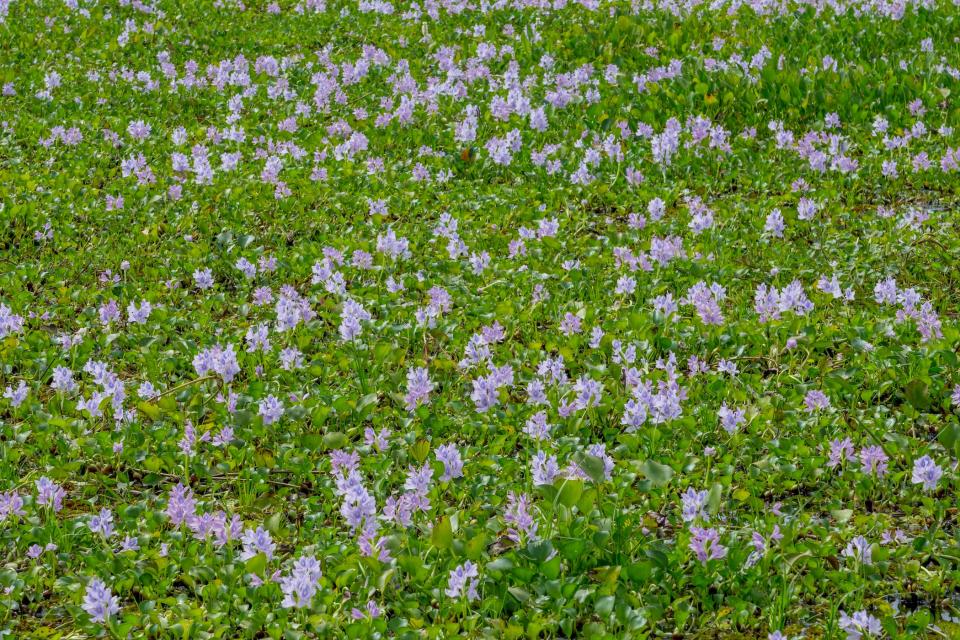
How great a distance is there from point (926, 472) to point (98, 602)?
3106 mm

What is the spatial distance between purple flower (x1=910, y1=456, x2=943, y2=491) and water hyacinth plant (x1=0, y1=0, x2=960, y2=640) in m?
0.01

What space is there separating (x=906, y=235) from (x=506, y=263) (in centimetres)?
248

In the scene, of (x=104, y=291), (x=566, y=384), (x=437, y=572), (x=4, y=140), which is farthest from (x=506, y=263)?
(x=4, y=140)

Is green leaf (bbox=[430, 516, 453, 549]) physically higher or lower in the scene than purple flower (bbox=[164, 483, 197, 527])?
lower

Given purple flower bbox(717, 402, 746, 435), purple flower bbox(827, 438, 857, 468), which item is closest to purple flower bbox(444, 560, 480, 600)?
purple flower bbox(717, 402, 746, 435)

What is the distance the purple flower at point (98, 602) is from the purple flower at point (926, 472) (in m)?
3.03

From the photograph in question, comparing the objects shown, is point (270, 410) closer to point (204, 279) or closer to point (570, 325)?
point (570, 325)

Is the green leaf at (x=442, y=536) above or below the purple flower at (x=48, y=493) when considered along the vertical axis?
below

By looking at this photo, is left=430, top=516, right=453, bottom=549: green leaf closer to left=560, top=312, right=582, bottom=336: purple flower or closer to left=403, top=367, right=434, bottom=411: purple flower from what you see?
left=403, top=367, right=434, bottom=411: purple flower

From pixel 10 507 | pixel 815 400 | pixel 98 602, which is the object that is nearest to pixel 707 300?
pixel 815 400

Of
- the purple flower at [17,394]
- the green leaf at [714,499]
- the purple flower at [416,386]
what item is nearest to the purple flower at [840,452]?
the green leaf at [714,499]

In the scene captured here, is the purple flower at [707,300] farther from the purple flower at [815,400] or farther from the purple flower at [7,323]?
the purple flower at [7,323]

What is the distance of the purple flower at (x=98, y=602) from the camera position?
351 cm

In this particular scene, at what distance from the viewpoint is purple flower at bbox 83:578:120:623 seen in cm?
351
